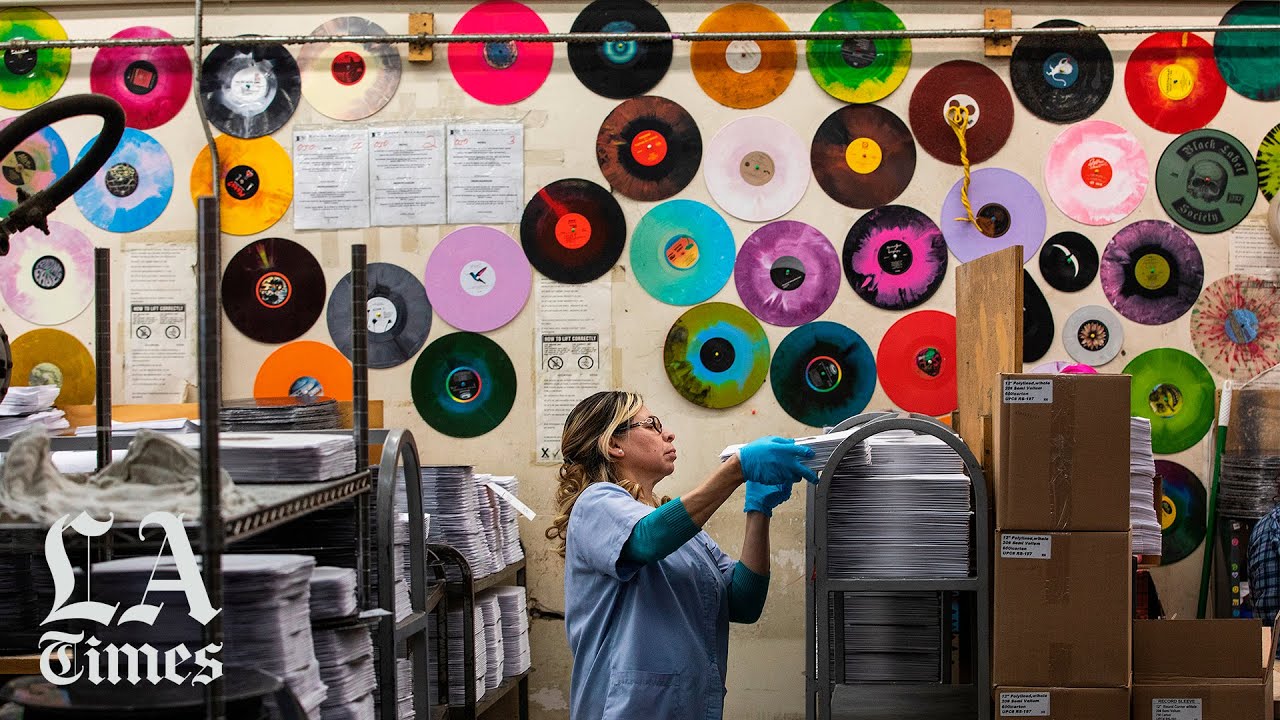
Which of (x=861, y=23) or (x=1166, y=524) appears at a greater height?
(x=861, y=23)

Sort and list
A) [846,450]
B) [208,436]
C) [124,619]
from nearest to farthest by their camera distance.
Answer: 1. [208,436]
2. [124,619]
3. [846,450]

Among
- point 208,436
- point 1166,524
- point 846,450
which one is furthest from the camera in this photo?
point 1166,524

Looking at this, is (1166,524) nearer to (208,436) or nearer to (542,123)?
(542,123)

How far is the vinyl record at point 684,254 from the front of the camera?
14.0 ft

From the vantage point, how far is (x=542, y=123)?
4305 millimetres

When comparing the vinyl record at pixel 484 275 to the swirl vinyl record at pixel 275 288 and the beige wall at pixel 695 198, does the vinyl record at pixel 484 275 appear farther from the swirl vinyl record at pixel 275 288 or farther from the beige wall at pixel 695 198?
the swirl vinyl record at pixel 275 288

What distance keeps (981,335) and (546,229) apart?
1814 millimetres

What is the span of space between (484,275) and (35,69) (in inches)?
77.9

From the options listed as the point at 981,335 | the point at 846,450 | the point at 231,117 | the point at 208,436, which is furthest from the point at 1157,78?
the point at 208,436

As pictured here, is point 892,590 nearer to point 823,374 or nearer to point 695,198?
point 823,374

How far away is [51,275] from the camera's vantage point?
441 cm

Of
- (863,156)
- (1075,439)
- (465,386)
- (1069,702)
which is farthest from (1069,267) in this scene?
(465,386)

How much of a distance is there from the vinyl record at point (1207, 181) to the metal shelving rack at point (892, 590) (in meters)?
1.88

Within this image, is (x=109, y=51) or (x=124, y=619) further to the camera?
(x=109, y=51)
